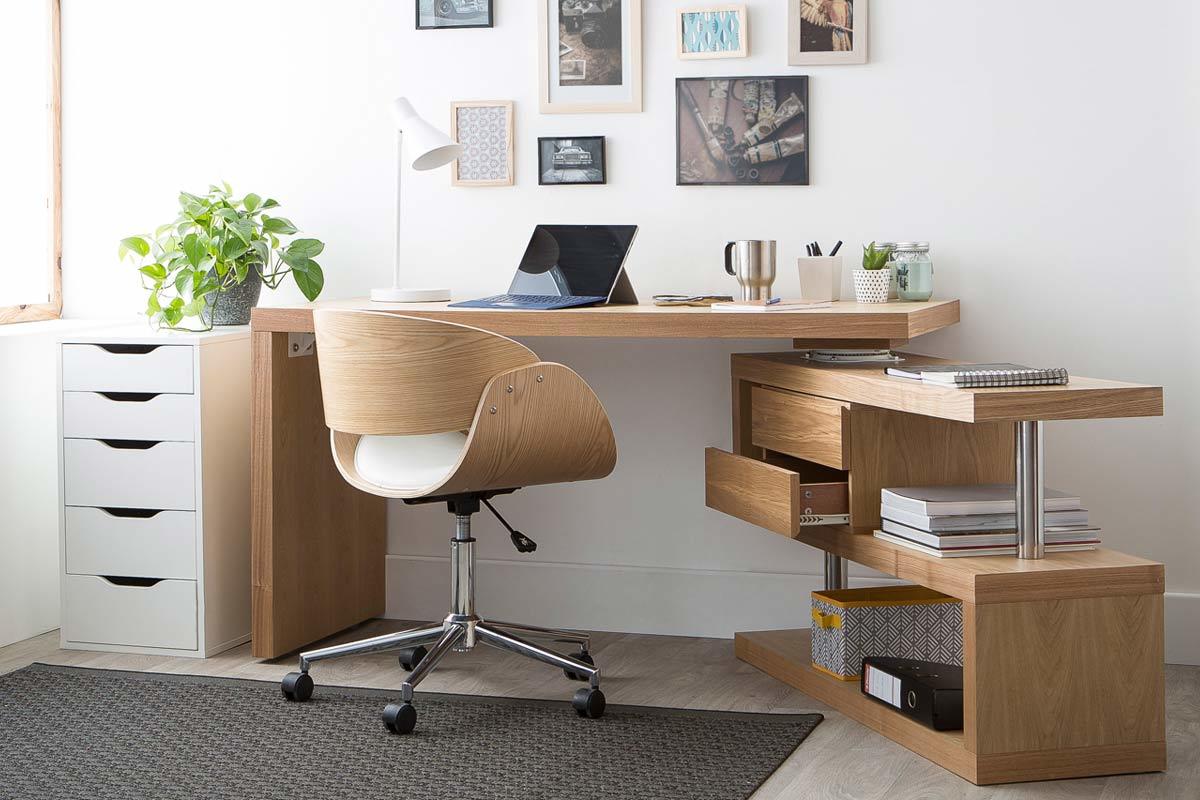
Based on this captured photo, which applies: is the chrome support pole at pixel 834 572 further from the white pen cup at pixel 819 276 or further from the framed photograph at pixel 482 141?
the framed photograph at pixel 482 141

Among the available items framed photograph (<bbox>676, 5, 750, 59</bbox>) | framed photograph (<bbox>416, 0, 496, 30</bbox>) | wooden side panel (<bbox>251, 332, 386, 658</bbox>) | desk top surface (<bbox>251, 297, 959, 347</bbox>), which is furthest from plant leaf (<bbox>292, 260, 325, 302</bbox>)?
framed photograph (<bbox>676, 5, 750, 59</bbox>)

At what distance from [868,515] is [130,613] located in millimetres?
1659

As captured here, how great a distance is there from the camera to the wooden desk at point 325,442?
247 centimetres

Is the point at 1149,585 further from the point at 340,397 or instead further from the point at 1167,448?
the point at 340,397

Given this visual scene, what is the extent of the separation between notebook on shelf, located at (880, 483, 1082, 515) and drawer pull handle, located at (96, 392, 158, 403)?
165 cm

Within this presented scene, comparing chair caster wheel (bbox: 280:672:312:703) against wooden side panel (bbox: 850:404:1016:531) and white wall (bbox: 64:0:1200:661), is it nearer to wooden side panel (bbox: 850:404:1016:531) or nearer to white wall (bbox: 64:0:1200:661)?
white wall (bbox: 64:0:1200:661)

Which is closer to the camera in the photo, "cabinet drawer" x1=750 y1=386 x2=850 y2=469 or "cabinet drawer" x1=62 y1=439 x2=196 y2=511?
"cabinet drawer" x1=750 y1=386 x2=850 y2=469

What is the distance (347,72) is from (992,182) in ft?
5.32

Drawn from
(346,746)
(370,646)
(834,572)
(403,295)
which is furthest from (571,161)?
(346,746)

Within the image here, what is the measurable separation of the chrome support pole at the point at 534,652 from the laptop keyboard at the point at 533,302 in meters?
0.66

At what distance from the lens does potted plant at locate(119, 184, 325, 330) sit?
9.93ft

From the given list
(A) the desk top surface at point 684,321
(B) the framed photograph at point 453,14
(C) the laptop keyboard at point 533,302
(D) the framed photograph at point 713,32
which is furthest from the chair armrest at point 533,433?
(B) the framed photograph at point 453,14

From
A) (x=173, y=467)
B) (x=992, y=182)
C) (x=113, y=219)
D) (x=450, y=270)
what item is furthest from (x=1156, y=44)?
(x=113, y=219)

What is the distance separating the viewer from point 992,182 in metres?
2.94
